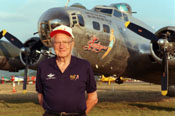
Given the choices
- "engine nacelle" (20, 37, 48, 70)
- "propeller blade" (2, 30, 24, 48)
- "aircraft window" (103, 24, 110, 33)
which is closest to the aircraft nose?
"aircraft window" (103, 24, 110, 33)

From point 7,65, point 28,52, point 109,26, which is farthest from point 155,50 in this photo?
point 7,65

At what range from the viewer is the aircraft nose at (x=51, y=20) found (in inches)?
374

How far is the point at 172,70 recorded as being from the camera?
12.4 meters

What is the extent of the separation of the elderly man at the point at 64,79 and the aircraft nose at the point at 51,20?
21.2 feet

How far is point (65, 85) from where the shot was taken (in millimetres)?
2990

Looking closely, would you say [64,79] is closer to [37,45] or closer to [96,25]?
[96,25]

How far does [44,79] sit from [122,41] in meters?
8.99

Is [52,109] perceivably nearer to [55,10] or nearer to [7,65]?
[55,10]

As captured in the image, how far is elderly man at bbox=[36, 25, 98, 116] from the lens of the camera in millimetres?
2959

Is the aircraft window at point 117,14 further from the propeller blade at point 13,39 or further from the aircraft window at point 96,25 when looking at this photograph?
the propeller blade at point 13,39

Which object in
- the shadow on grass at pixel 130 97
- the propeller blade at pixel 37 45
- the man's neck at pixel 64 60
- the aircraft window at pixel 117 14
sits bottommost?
the shadow on grass at pixel 130 97

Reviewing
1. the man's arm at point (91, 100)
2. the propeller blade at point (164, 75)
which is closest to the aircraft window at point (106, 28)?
the propeller blade at point (164, 75)

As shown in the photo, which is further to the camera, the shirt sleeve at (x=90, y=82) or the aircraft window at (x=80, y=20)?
the aircraft window at (x=80, y=20)

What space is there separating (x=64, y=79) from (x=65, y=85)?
7 cm
